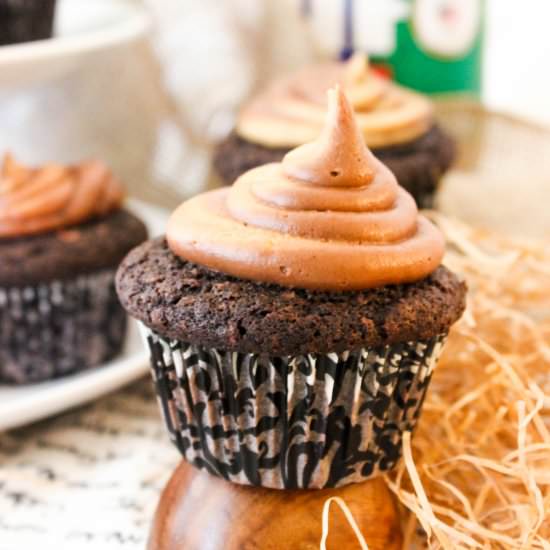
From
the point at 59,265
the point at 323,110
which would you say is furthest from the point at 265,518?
the point at 323,110

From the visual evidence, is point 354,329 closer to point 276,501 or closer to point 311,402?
point 311,402

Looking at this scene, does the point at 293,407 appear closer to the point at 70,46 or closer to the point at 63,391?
the point at 63,391

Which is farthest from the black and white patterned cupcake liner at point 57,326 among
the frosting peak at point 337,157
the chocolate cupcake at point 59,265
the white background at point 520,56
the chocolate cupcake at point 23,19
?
the white background at point 520,56

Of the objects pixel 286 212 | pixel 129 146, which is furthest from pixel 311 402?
pixel 129 146

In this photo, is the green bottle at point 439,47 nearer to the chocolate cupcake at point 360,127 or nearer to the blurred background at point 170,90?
the blurred background at point 170,90

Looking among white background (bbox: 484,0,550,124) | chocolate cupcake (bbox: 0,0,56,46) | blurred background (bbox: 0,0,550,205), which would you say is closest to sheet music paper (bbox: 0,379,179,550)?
chocolate cupcake (bbox: 0,0,56,46)

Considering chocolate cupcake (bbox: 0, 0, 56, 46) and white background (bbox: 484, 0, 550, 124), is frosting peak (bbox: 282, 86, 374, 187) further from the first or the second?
white background (bbox: 484, 0, 550, 124)
